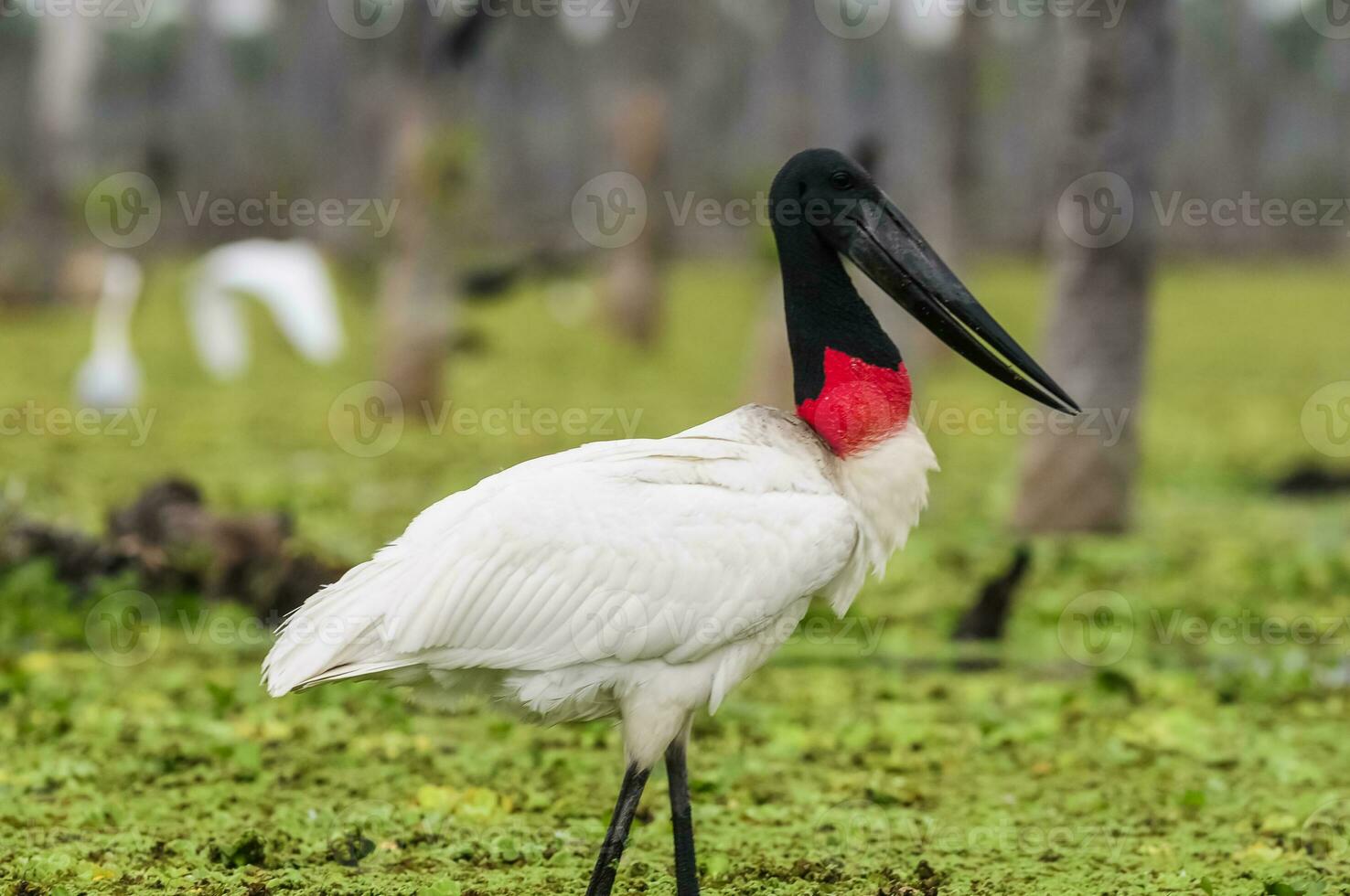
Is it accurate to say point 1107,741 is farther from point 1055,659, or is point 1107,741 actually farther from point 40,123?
point 40,123

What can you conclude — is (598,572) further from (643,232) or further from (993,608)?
(643,232)

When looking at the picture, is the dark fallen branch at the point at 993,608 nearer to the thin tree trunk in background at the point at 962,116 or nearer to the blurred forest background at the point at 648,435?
the blurred forest background at the point at 648,435

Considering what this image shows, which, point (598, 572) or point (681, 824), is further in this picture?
point (681, 824)

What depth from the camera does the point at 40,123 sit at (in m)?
20.3

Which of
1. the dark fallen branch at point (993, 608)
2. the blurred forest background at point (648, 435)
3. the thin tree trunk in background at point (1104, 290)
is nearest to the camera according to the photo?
the blurred forest background at point (648, 435)

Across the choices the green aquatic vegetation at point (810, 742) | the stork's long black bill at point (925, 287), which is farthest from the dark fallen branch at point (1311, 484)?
the stork's long black bill at point (925, 287)

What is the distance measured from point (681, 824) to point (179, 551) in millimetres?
3497

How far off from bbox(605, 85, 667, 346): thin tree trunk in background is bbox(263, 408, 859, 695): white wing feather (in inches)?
610

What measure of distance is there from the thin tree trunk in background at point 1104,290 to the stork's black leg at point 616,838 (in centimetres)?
540

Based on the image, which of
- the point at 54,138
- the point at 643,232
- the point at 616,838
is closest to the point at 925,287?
the point at 616,838

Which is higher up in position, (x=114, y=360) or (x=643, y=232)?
(x=643, y=232)

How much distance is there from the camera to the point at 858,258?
157 inches

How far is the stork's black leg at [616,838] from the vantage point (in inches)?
138

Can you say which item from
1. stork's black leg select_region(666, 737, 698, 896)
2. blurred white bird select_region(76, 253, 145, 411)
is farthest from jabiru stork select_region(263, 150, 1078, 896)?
blurred white bird select_region(76, 253, 145, 411)
